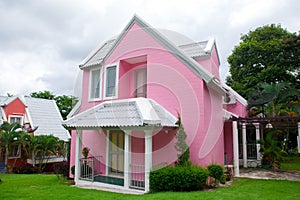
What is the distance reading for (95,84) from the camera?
52.3ft

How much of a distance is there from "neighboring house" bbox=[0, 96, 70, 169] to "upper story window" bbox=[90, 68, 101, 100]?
13.3 meters

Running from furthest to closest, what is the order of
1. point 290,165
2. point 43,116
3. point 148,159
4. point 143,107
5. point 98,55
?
1. point 43,116
2. point 290,165
3. point 98,55
4. point 143,107
5. point 148,159

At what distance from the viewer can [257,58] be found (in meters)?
29.5

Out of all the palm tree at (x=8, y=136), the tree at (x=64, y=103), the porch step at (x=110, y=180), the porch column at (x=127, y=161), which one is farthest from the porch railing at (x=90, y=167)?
the tree at (x=64, y=103)

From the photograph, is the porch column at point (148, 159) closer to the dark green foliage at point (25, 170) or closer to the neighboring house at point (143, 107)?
the neighboring house at point (143, 107)

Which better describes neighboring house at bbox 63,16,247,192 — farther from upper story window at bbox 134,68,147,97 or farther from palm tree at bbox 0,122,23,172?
palm tree at bbox 0,122,23,172

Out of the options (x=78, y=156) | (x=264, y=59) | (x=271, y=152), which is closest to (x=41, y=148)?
(x=78, y=156)

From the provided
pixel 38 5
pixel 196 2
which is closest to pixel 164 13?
pixel 196 2

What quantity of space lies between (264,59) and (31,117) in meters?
29.2

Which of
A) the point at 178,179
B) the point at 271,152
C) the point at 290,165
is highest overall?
the point at 271,152

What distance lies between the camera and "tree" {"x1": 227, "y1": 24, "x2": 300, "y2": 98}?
2684 centimetres

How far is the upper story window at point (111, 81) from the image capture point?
14758mm

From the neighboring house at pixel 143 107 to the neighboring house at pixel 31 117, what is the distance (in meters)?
13.5

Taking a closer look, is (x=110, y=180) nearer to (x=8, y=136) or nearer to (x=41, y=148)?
(x=41, y=148)
